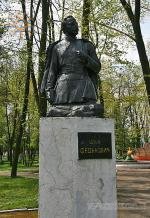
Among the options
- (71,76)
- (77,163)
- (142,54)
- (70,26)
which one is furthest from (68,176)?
(142,54)

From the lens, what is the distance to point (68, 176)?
6516 millimetres

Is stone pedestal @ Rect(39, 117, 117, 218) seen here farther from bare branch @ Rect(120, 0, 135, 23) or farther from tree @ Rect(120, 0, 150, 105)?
bare branch @ Rect(120, 0, 135, 23)

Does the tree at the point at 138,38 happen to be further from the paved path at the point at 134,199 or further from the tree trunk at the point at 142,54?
the paved path at the point at 134,199

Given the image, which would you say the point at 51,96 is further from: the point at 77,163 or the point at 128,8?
the point at 128,8

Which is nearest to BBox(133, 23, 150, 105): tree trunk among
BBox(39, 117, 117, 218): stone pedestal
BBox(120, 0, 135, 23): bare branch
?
BBox(120, 0, 135, 23): bare branch

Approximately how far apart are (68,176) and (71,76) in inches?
64.5

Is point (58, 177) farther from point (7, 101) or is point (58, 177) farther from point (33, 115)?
point (7, 101)

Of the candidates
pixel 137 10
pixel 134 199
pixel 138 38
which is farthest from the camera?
pixel 137 10

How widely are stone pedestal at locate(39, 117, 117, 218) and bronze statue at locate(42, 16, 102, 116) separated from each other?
1.09 feet

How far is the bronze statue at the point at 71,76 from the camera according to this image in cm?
693

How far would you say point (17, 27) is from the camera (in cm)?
1875

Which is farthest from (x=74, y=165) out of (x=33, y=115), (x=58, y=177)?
(x=33, y=115)

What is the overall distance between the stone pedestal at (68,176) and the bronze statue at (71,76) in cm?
33

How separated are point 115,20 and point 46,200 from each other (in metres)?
12.5
